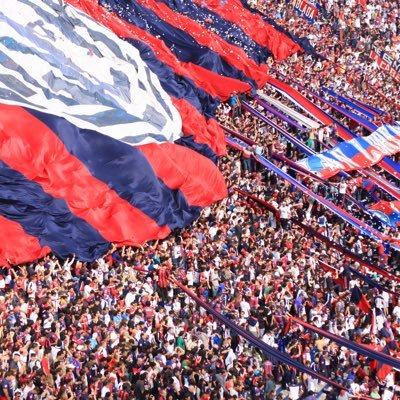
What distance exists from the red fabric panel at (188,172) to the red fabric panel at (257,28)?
470 inches

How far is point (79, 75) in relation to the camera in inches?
1229

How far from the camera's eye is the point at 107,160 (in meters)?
29.1

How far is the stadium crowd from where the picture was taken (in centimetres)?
2169

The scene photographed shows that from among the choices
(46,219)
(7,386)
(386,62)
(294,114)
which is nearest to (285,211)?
(46,219)

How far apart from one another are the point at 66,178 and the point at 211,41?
1315cm

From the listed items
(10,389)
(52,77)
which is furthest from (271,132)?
(10,389)

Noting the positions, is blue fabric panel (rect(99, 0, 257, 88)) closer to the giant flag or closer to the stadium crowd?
the giant flag

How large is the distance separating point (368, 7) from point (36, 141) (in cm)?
2767

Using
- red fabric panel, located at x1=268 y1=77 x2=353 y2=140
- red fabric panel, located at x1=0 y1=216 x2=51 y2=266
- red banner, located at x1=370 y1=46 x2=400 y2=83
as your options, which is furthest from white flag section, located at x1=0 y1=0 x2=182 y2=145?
red banner, located at x1=370 y1=46 x2=400 y2=83

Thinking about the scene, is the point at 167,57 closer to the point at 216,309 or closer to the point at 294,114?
the point at 294,114

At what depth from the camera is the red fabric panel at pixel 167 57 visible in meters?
35.5

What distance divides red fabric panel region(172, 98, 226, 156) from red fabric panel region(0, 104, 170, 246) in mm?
4810

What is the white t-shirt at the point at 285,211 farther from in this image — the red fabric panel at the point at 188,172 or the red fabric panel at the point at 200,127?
the red fabric panel at the point at 200,127

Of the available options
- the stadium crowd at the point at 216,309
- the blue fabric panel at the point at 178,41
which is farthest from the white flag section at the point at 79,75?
the blue fabric panel at the point at 178,41
